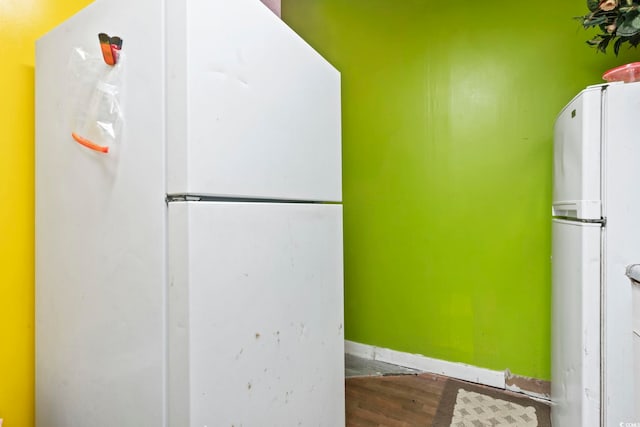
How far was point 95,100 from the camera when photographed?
71cm

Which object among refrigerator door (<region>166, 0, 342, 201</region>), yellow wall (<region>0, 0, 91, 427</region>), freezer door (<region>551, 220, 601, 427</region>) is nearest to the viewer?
refrigerator door (<region>166, 0, 342, 201</region>)

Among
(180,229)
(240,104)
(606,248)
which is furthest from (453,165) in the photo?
(180,229)

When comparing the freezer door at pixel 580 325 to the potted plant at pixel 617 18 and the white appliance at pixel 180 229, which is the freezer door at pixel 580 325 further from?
the white appliance at pixel 180 229

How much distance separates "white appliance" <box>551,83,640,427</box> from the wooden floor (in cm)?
73

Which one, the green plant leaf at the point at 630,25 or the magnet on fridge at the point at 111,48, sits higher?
the green plant leaf at the point at 630,25

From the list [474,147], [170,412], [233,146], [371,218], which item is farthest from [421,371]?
[233,146]

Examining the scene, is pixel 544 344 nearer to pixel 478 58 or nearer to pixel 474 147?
pixel 474 147

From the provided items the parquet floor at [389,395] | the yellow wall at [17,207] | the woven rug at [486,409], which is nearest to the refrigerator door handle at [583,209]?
the woven rug at [486,409]

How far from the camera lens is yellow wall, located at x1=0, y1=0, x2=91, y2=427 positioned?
88 cm

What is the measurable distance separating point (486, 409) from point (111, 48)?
2.06m

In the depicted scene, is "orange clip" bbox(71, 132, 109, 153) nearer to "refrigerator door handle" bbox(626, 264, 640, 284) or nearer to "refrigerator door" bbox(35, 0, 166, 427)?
"refrigerator door" bbox(35, 0, 166, 427)

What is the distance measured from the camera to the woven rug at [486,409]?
1.49 metres

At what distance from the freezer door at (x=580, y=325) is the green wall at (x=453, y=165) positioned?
19.1 inches

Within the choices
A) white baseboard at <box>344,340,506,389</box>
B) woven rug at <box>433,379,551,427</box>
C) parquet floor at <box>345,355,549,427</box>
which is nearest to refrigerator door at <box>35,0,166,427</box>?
parquet floor at <box>345,355,549,427</box>
